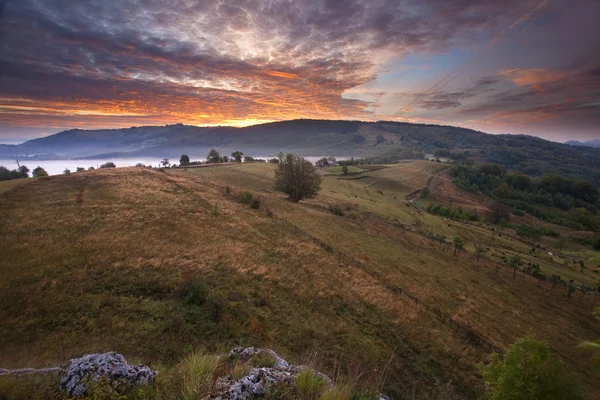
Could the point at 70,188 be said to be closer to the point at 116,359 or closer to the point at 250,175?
the point at 116,359

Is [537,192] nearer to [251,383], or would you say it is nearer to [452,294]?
[452,294]

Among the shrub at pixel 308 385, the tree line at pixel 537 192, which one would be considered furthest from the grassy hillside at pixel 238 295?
the tree line at pixel 537 192

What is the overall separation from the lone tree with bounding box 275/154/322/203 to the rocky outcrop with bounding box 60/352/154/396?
57398 mm

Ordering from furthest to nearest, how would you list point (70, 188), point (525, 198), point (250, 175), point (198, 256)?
point (525, 198) → point (250, 175) → point (70, 188) → point (198, 256)

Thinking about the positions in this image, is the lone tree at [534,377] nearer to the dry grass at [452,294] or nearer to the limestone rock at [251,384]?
the limestone rock at [251,384]

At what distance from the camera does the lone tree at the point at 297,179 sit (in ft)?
207

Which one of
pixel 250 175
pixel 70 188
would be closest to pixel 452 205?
pixel 250 175

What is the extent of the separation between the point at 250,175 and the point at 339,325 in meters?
88.1

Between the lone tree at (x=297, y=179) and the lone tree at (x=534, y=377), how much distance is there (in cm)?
5539

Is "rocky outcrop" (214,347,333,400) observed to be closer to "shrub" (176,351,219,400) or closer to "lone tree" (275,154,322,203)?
"shrub" (176,351,219,400)

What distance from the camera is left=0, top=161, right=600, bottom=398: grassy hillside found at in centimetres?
1148

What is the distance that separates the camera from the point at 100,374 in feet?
18.0

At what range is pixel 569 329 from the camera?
97.6 feet

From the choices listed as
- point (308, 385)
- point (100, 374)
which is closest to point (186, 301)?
point (100, 374)
